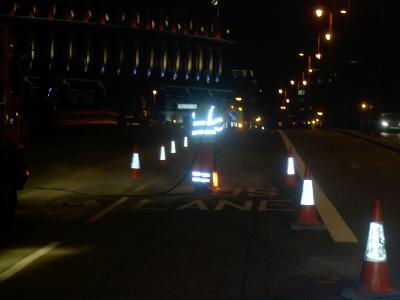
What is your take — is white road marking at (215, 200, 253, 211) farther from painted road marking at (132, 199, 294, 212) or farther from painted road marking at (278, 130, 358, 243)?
painted road marking at (278, 130, 358, 243)

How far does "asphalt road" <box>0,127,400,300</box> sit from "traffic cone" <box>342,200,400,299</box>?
32 centimetres

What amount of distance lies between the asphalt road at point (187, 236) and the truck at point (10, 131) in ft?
1.53

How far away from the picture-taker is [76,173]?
2194cm

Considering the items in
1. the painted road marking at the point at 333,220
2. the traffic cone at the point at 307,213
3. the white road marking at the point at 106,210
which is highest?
the traffic cone at the point at 307,213

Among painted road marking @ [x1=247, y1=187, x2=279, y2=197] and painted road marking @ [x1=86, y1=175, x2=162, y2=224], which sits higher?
painted road marking @ [x1=247, y1=187, x2=279, y2=197]

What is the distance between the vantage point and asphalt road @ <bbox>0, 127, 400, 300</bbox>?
777cm

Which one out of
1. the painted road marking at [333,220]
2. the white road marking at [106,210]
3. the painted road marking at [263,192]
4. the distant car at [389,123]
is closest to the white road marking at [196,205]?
the white road marking at [106,210]

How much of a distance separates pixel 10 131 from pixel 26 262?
139 inches

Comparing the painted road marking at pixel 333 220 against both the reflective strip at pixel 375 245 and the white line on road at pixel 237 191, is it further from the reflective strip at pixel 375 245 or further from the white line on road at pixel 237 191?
the reflective strip at pixel 375 245

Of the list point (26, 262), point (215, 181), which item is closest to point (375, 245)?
point (26, 262)

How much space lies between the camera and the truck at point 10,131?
11523mm

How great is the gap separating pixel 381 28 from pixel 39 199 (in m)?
52.5

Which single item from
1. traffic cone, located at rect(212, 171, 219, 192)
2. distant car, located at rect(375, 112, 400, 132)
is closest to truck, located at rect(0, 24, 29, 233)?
traffic cone, located at rect(212, 171, 219, 192)

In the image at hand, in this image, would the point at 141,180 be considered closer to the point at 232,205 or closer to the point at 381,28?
the point at 232,205
